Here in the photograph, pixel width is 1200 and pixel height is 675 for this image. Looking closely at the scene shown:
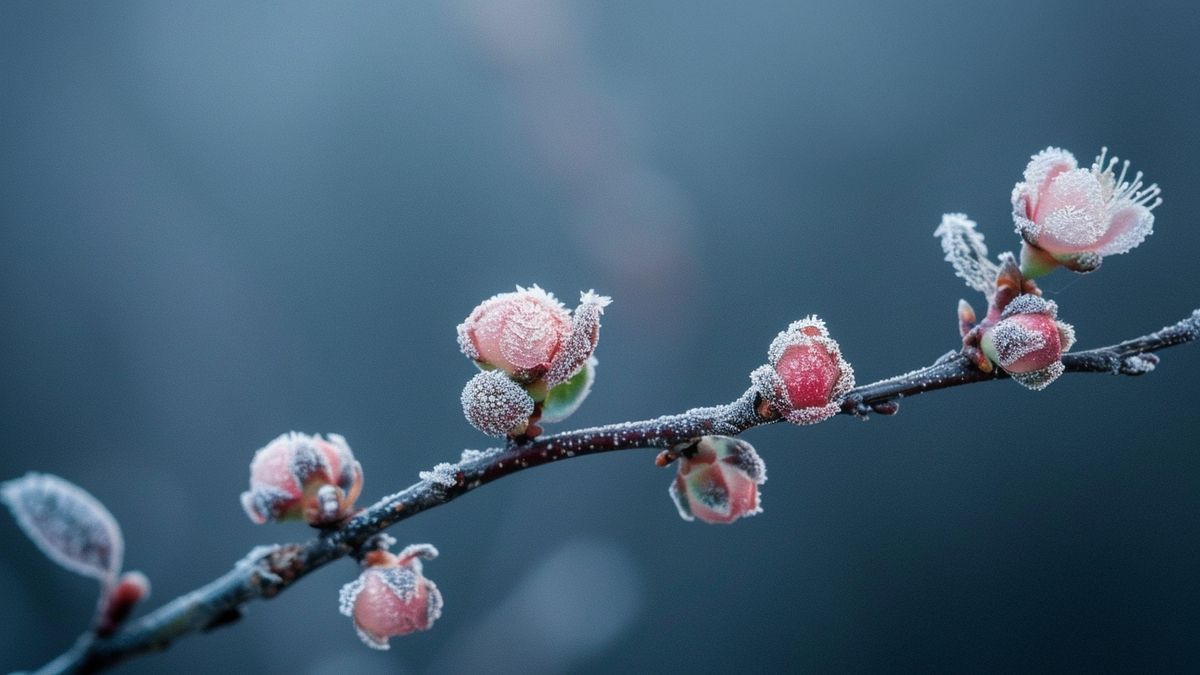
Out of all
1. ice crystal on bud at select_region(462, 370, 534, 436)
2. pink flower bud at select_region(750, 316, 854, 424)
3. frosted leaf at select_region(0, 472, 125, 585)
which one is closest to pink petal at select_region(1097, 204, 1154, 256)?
pink flower bud at select_region(750, 316, 854, 424)

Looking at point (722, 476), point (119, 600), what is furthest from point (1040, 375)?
point (119, 600)

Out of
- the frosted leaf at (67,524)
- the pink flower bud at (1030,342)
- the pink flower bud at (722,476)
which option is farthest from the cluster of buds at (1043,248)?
the frosted leaf at (67,524)

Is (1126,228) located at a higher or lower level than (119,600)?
higher

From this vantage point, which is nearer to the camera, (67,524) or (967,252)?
(67,524)

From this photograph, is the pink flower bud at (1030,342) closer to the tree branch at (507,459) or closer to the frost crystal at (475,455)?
the tree branch at (507,459)

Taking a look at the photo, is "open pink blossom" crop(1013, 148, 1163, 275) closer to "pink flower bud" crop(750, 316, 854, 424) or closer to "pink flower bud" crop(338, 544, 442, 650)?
"pink flower bud" crop(750, 316, 854, 424)

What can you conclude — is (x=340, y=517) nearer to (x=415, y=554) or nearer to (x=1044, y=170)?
(x=415, y=554)
